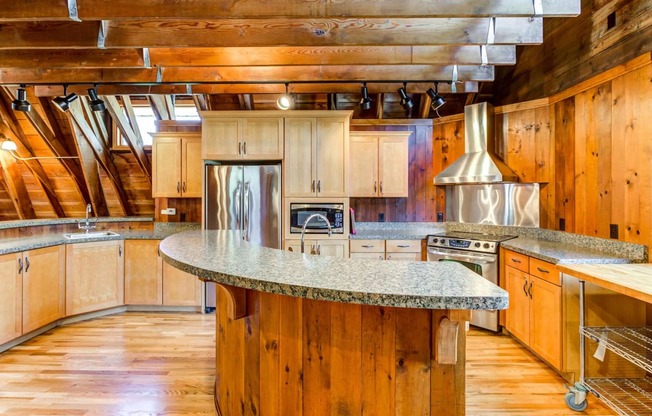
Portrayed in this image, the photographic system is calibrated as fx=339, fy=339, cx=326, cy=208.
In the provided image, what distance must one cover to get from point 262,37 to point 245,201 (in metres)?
1.97

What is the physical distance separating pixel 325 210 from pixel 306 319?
9.28 ft

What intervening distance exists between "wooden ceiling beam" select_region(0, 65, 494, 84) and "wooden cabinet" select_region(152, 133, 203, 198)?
2.93 ft

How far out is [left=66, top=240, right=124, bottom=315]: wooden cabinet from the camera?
12.5 ft

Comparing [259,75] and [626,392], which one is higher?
[259,75]

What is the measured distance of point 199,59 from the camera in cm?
328

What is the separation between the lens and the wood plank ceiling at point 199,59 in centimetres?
228

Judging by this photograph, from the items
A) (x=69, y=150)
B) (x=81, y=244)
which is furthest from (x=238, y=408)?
(x=69, y=150)

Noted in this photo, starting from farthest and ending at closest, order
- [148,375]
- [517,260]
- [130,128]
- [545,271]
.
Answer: [130,128]
[517,260]
[545,271]
[148,375]

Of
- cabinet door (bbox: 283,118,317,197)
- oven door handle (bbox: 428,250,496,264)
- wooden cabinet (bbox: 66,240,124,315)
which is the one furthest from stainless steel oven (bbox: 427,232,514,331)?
wooden cabinet (bbox: 66,240,124,315)

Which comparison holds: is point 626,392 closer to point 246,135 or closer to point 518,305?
point 518,305

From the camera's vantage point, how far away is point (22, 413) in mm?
2219

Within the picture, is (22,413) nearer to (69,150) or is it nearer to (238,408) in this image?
(238,408)

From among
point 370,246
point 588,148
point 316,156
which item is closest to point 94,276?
point 316,156

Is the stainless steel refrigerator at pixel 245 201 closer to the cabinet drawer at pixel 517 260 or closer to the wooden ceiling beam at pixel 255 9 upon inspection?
the wooden ceiling beam at pixel 255 9
